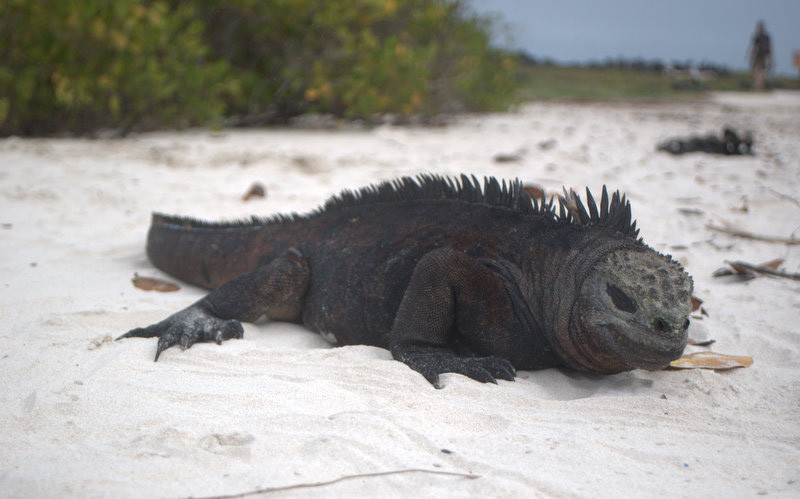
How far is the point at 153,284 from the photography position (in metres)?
3.59

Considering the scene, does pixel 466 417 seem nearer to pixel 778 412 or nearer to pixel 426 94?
pixel 778 412

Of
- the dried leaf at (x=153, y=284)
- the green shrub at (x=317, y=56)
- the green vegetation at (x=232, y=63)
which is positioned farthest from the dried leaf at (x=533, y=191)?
the green shrub at (x=317, y=56)

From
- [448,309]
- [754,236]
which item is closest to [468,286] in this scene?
[448,309]

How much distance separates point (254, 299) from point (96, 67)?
6.10 metres

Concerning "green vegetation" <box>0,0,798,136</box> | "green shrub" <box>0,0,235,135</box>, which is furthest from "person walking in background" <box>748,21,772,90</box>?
"green shrub" <box>0,0,235,135</box>

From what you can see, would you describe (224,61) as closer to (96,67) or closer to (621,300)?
(96,67)

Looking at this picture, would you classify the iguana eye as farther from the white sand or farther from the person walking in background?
the person walking in background

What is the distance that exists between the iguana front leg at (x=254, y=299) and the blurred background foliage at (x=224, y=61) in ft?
18.4

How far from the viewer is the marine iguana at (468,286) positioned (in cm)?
233

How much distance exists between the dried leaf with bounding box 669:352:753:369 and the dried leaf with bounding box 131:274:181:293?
8.50 ft

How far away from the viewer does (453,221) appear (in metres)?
2.83

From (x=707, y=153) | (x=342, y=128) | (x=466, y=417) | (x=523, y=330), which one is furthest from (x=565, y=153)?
(x=466, y=417)

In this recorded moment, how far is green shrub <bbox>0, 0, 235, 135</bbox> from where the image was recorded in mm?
7305

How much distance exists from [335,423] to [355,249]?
1139 millimetres
